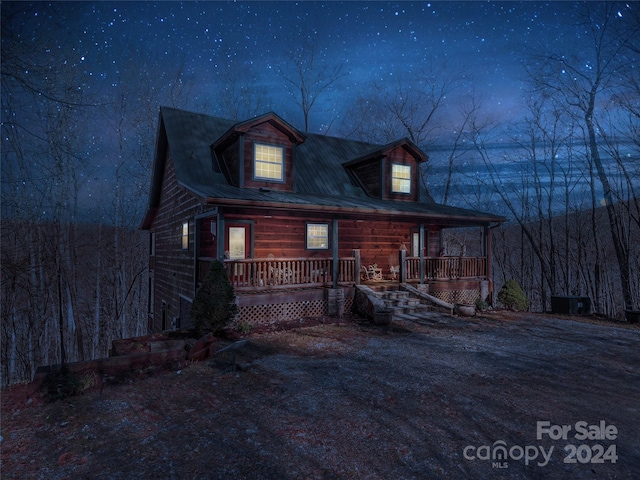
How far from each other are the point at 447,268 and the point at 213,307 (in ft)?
40.2

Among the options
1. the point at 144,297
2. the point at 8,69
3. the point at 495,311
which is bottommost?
the point at 144,297

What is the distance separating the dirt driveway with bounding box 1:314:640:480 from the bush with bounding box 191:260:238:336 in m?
2.01

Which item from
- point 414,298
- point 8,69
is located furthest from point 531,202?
point 8,69

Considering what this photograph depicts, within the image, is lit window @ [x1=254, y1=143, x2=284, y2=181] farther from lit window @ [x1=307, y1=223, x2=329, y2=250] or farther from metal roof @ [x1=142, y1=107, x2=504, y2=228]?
lit window @ [x1=307, y1=223, x2=329, y2=250]

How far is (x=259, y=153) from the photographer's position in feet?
49.5


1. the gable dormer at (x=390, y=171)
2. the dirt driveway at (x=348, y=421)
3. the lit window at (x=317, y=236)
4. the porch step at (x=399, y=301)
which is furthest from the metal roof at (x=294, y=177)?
the dirt driveway at (x=348, y=421)

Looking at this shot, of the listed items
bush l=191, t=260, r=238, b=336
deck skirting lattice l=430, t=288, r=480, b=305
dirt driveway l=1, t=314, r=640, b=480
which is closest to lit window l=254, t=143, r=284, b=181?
bush l=191, t=260, r=238, b=336

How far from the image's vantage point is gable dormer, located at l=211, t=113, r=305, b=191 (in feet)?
47.8

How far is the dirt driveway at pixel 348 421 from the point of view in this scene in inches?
160

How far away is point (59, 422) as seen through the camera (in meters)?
5.02

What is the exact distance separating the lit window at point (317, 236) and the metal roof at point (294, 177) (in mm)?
1545

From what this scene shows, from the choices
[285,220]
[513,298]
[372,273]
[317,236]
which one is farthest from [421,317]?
[285,220]

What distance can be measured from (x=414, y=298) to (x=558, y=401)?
8798 millimetres

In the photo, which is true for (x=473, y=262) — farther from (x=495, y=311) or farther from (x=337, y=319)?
(x=337, y=319)
